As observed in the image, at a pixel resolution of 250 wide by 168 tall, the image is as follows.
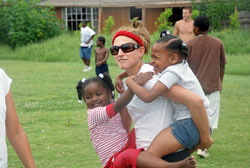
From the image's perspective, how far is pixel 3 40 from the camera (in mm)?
27562

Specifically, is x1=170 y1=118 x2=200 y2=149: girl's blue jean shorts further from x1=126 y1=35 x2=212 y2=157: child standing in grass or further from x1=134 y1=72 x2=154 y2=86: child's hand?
x1=134 y1=72 x2=154 y2=86: child's hand

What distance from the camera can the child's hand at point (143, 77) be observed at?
325 cm

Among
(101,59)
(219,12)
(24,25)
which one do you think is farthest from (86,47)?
(219,12)

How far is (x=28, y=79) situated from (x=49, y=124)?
298 inches

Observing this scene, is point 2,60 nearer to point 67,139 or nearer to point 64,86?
point 64,86

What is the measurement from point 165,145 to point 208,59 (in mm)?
4175

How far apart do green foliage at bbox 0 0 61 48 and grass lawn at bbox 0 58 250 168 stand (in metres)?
9.41

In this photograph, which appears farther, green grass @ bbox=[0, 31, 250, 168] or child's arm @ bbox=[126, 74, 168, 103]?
green grass @ bbox=[0, 31, 250, 168]

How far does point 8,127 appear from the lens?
3.03 meters

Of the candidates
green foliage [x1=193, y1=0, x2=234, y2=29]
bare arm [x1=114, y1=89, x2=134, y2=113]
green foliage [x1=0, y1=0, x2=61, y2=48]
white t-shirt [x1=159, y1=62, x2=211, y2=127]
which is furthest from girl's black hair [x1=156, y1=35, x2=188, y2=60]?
green foliage [x1=193, y1=0, x2=234, y2=29]

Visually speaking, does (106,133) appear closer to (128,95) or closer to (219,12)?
(128,95)

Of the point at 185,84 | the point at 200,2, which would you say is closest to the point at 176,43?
the point at 185,84

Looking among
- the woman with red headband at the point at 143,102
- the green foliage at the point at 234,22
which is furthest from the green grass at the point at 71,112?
the woman with red headband at the point at 143,102

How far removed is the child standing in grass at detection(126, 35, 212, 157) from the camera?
313 cm
